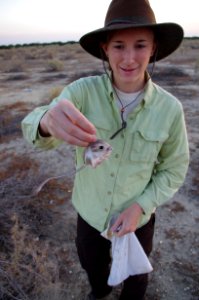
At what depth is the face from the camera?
138 cm

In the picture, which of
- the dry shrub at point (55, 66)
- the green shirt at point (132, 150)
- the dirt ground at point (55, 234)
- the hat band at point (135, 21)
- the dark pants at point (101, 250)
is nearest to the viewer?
the hat band at point (135, 21)

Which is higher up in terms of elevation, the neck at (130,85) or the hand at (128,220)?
the neck at (130,85)

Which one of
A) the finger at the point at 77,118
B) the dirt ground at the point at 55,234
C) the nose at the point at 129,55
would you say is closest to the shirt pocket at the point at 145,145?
the nose at the point at 129,55

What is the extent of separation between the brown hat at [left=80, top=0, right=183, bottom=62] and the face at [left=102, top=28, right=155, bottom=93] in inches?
1.6

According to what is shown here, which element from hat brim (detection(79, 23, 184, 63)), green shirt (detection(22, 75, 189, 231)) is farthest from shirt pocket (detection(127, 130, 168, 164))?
hat brim (detection(79, 23, 184, 63))

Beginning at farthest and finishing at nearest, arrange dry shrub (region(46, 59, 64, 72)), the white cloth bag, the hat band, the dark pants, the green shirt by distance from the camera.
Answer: dry shrub (region(46, 59, 64, 72)) → the dark pants → the white cloth bag → the green shirt → the hat band

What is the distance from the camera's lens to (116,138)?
4.98ft

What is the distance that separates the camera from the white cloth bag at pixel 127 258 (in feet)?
5.40

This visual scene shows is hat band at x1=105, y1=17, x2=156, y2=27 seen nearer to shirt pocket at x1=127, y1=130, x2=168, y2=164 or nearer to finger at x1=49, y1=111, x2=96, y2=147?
shirt pocket at x1=127, y1=130, x2=168, y2=164

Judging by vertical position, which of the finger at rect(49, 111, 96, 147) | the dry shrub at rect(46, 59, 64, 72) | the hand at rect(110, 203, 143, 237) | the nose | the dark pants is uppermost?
the nose

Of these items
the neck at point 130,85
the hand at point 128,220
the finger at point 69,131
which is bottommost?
the hand at point 128,220

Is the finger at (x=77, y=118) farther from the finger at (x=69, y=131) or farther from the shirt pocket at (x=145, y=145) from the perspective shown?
the shirt pocket at (x=145, y=145)

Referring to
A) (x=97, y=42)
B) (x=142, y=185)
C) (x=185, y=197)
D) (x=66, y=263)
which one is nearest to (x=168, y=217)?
(x=185, y=197)

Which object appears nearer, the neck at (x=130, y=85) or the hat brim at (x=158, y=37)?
the hat brim at (x=158, y=37)
